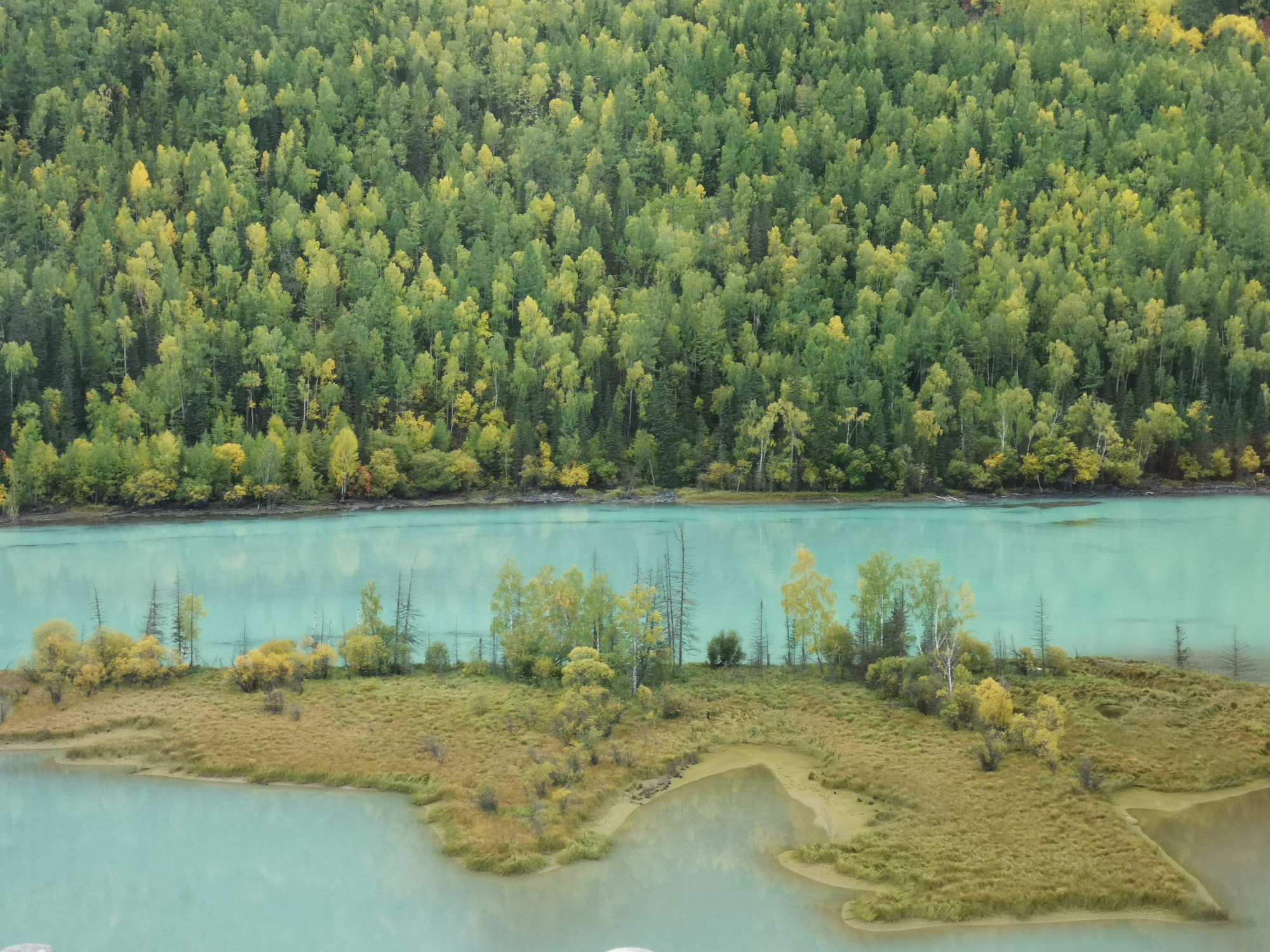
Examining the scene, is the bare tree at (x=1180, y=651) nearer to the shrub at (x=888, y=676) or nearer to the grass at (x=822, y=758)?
the grass at (x=822, y=758)

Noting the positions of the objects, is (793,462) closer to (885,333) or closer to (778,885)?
(885,333)

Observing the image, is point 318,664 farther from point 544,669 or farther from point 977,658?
point 977,658

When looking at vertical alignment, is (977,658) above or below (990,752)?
above

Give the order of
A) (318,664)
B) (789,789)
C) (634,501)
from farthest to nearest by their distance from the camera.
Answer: (634,501) → (318,664) → (789,789)

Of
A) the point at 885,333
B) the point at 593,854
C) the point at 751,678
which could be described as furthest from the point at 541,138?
the point at 593,854

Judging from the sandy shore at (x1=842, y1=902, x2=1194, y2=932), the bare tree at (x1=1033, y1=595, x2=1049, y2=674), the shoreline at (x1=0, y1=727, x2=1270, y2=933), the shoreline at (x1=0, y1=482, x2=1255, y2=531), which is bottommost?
the sandy shore at (x1=842, y1=902, x2=1194, y2=932)

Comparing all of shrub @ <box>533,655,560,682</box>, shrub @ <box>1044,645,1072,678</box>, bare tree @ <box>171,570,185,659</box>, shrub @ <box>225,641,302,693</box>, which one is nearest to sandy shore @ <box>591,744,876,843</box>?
shrub @ <box>533,655,560,682</box>

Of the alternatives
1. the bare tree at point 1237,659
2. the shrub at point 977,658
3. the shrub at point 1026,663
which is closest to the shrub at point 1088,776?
the shrub at point 977,658

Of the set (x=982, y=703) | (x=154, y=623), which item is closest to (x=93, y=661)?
(x=154, y=623)

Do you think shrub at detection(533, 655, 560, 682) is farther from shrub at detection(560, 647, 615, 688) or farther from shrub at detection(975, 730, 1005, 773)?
shrub at detection(975, 730, 1005, 773)
